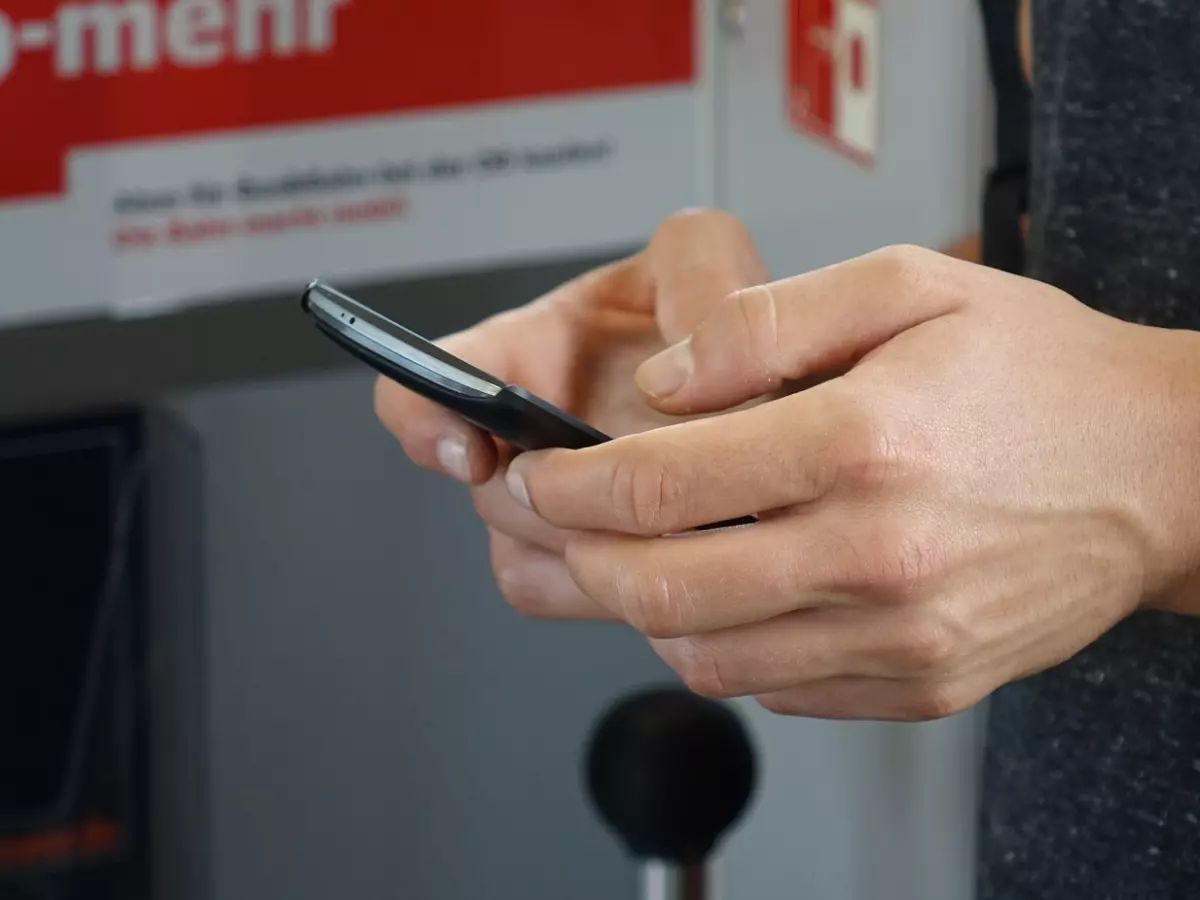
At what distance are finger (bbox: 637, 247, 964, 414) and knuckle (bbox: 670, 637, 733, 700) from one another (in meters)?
0.09

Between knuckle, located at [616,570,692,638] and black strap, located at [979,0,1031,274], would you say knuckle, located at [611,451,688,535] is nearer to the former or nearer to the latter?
knuckle, located at [616,570,692,638]

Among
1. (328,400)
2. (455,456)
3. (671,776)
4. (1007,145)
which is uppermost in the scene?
(1007,145)

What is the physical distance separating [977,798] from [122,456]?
2.04 ft

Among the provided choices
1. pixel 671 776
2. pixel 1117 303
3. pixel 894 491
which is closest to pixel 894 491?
pixel 894 491

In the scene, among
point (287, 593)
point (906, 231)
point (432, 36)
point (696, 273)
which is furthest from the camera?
point (287, 593)

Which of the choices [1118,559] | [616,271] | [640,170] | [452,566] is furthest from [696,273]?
[452,566]

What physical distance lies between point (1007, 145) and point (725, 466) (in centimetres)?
35

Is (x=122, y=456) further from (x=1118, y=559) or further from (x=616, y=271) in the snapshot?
(x=1118, y=559)

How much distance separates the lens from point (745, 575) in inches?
18.1

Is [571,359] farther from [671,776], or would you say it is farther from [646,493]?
[671,776]

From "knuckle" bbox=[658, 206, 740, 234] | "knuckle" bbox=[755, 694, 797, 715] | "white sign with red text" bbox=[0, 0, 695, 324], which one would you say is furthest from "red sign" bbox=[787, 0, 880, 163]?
"knuckle" bbox=[755, 694, 797, 715]

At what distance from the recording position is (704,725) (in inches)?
37.4

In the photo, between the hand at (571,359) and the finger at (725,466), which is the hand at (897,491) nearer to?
the finger at (725,466)

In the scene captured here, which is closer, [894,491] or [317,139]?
[894,491]
